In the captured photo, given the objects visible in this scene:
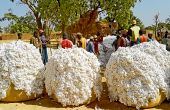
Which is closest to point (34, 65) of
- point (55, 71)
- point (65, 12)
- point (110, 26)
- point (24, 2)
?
point (55, 71)

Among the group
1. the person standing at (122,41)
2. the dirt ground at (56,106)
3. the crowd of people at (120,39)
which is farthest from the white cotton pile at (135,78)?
the person standing at (122,41)

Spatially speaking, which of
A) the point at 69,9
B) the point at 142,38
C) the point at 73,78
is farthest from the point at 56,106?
the point at 69,9

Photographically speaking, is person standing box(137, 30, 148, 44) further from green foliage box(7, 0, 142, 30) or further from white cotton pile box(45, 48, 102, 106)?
green foliage box(7, 0, 142, 30)

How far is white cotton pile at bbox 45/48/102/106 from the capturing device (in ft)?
29.8

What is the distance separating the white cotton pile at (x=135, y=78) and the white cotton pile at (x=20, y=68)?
1887 millimetres

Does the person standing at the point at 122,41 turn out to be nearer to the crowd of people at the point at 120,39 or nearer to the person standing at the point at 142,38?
the crowd of people at the point at 120,39

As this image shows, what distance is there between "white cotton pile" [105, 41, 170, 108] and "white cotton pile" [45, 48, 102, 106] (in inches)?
15.4

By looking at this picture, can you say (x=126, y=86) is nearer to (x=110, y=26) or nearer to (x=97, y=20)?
(x=97, y=20)

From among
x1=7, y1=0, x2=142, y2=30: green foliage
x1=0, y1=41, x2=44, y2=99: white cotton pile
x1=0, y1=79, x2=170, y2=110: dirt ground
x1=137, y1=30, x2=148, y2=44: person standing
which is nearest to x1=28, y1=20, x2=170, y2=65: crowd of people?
x1=137, y1=30, x2=148, y2=44: person standing

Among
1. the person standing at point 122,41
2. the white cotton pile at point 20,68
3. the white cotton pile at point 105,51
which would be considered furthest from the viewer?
the white cotton pile at point 105,51

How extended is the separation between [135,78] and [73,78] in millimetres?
1437

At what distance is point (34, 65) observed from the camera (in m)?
9.98

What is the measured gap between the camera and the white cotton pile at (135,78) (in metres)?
8.72

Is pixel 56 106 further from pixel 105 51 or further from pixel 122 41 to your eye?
pixel 105 51
